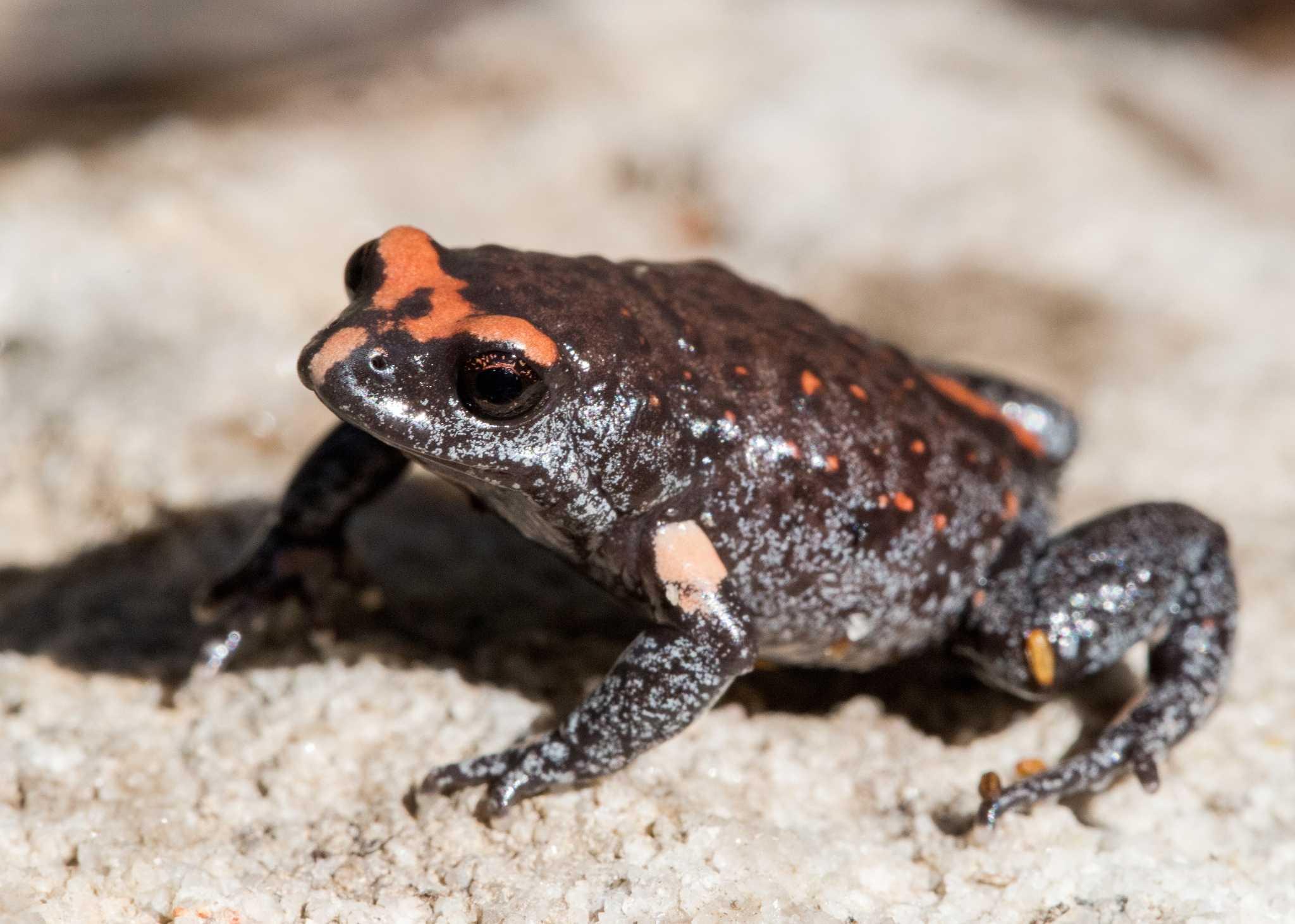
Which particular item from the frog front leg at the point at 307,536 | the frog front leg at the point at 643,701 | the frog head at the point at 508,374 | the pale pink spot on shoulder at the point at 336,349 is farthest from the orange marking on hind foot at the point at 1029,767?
the pale pink spot on shoulder at the point at 336,349

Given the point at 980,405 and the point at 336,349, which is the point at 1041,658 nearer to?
the point at 980,405

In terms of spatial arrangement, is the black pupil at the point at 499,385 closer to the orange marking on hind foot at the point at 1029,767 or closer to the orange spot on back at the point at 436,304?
the orange spot on back at the point at 436,304

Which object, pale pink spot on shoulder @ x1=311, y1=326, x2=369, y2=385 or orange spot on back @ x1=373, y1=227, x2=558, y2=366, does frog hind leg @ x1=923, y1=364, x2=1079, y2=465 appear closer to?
orange spot on back @ x1=373, y1=227, x2=558, y2=366

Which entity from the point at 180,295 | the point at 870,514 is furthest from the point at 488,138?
the point at 870,514

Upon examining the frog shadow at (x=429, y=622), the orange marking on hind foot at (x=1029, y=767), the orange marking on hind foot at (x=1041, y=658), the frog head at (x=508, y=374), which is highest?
the frog head at (x=508, y=374)

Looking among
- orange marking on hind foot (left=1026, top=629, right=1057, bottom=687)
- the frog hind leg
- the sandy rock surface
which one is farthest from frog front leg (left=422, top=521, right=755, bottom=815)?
the frog hind leg

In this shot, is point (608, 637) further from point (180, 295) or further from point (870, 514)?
point (180, 295)

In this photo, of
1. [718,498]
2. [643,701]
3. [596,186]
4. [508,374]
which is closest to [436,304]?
[508,374]
